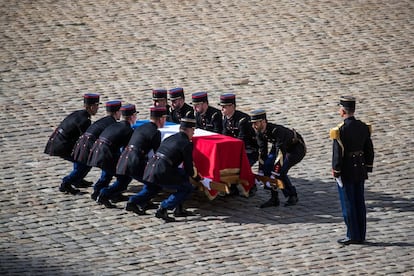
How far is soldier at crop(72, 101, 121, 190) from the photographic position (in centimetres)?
1581

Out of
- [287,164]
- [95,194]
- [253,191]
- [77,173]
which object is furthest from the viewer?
[253,191]

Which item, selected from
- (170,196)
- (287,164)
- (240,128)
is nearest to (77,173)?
(170,196)

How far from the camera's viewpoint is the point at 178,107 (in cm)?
1692

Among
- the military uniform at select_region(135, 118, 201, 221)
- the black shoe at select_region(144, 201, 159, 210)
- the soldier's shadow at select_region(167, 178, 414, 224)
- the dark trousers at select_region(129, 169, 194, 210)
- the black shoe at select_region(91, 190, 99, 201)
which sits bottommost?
the soldier's shadow at select_region(167, 178, 414, 224)

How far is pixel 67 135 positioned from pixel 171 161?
2.16 m

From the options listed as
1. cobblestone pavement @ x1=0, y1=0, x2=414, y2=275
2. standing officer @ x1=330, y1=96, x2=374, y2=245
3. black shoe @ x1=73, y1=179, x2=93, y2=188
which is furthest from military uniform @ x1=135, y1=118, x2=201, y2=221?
standing officer @ x1=330, y1=96, x2=374, y2=245

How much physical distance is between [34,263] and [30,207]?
2.26 m

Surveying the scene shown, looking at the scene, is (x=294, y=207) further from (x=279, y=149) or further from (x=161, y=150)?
(x=161, y=150)

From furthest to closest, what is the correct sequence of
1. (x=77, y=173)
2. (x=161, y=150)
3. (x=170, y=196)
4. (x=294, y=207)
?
1. (x=77, y=173)
2. (x=294, y=207)
3. (x=170, y=196)
4. (x=161, y=150)

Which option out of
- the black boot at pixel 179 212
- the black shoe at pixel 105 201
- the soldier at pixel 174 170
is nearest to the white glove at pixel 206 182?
the soldier at pixel 174 170

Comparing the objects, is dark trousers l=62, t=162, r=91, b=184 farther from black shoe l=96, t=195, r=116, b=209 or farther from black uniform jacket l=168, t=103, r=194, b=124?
black uniform jacket l=168, t=103, r=194, b=124

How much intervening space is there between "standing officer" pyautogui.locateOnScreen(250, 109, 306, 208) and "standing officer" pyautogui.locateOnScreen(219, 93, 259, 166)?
35 cm

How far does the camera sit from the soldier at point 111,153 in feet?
51.0

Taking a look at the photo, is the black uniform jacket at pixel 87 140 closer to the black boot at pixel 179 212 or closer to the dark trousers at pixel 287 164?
the black boot at pixel 179 212
